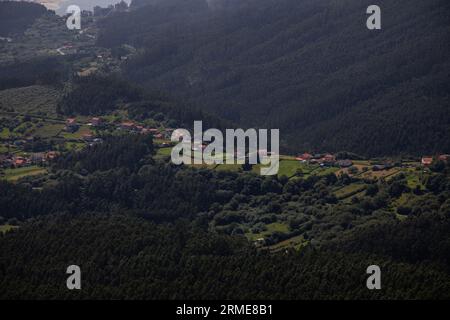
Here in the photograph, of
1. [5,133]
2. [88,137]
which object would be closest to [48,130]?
[5,133]

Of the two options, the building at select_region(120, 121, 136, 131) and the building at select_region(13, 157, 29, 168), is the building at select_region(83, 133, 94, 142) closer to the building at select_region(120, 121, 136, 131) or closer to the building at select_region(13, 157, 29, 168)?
the building at select_region(120, 121, 136, 131)

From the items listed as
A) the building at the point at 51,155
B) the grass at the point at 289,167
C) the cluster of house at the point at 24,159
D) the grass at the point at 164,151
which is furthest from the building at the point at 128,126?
the grass at the point at 289,167

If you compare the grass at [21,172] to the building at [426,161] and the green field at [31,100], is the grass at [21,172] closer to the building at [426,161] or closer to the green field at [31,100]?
the green field at [31,100]

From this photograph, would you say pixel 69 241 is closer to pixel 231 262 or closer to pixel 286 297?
pixel 231 262

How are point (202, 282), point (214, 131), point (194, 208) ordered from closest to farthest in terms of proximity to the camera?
1. point (202, 282)
2. point (194, 208)
3. point (214, 131)

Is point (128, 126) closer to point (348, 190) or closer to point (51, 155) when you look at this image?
point (51, 155)
